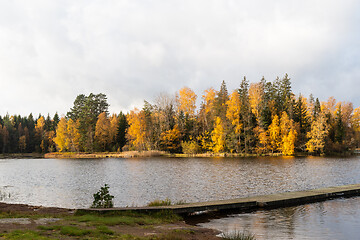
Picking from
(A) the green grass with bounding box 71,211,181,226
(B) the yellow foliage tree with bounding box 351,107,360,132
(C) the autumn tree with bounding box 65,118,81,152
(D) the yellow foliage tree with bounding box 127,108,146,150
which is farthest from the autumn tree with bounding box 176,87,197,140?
(A) the green grass with bounding box 71,211,181,226

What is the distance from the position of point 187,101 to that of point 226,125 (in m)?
17.7

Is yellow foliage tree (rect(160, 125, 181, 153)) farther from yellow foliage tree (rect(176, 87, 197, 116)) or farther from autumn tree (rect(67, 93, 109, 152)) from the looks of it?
autumn tree (rect(67, 93, 109, 152))

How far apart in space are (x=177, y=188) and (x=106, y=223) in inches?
567

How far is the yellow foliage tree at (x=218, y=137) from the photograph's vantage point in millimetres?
75812

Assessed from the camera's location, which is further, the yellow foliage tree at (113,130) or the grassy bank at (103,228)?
the yellow foliage tree at (113,130)

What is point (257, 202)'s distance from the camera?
16.9m

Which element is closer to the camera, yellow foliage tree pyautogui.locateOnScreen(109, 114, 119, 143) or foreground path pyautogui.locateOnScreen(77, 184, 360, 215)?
foreground path pyautogui.locateOnScreen(77, 184, 360, 215)

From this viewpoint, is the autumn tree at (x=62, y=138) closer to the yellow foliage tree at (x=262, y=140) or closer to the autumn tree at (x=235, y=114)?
the autumn tree at (x=235, y=114)

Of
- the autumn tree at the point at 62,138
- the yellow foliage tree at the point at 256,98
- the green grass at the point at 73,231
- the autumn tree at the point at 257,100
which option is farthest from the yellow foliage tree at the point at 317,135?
the autumn tree at the point at 62,138

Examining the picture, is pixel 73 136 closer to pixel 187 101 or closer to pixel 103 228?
pixel 187 101

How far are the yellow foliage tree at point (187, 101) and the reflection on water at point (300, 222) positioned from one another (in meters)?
72.6

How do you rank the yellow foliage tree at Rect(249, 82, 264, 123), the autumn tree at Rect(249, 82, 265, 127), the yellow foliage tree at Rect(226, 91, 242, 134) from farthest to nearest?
the yellow foliage tree at Rect(249, 82, 264, 123) < the autumn tree at Rect(249, 82, 265, 127) < the yellow foliage tree at Rect(226, 91, 242, 134)

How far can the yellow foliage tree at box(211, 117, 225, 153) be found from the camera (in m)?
75.8

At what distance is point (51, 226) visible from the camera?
33.3 ft
